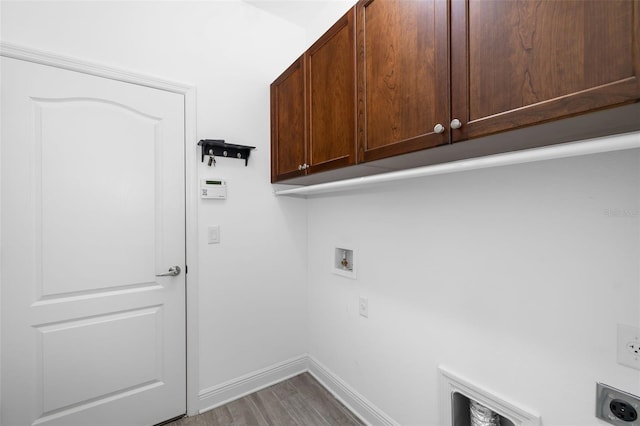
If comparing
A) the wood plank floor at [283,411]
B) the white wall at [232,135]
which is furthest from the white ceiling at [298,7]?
the wood plank floor at [283,411]

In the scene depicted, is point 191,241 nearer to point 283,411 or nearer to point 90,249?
point 90,249

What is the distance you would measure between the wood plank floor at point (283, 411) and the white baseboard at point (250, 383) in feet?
0.12

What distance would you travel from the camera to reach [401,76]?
1077 mm

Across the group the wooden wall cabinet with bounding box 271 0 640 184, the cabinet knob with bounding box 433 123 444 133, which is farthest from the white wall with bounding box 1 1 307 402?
the cabinet knob with bounding box 433 123 444 133

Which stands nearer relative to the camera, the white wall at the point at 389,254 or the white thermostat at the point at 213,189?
the white wall at the point at 389,254

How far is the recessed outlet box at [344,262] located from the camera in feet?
6.08

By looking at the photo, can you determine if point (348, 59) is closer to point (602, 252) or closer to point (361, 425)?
point (602, 252)

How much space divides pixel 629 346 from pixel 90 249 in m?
2.34

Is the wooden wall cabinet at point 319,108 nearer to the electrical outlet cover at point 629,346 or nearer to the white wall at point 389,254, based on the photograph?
the white wall at point 389,254

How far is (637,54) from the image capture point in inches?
23.2

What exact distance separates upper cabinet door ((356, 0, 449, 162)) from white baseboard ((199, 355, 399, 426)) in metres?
1.55

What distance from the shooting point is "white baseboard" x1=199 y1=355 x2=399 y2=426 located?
1.72 metres

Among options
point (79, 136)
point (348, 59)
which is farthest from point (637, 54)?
point (79, 136)

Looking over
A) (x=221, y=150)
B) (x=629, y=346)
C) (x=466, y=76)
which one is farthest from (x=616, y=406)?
(x=221, y=150)
